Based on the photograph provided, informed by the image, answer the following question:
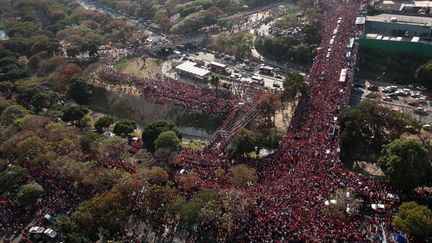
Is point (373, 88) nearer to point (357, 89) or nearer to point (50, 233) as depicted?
point (357, 89)

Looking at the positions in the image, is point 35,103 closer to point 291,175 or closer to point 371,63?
point 291,175

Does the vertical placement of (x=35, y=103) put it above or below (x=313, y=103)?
below

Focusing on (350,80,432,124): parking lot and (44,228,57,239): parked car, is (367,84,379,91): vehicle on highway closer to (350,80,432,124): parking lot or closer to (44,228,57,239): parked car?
(350,80,432,124): parking lot

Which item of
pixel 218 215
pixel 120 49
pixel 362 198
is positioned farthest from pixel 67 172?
pixel 120 49

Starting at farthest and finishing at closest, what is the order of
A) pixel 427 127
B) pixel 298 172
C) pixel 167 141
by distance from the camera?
pixel 427 127 < pixel 167 141 < pixel 298 172

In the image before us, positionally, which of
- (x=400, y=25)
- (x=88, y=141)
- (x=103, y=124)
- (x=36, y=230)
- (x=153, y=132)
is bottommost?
(x=103, y=124)

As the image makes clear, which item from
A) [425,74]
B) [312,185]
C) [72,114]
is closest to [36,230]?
[72,114]
